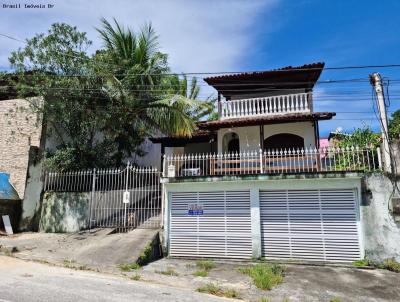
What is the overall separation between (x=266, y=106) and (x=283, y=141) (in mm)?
1880

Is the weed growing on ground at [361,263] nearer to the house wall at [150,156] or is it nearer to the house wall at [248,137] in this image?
the house wall at [248,137]

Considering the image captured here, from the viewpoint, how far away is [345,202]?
A: 29.7 feet

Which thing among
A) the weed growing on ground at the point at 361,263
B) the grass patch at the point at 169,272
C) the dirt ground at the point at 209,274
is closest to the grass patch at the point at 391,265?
the dirt ground at the point at 209,274

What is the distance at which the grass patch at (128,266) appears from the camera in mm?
8070

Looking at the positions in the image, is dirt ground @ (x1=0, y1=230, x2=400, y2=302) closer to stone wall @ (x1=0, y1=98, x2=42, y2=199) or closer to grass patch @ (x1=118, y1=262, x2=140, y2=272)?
grass patch @ (x1=118, y1=262, x2=140, y2=272)

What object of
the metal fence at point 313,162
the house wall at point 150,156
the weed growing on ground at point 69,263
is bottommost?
the weed growing on ground at point 69,263

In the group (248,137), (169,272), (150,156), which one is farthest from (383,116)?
(150,156)

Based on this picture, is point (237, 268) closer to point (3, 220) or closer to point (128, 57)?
point (3, 220)

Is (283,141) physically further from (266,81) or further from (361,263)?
(361,263)

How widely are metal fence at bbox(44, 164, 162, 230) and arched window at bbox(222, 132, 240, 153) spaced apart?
5.33m

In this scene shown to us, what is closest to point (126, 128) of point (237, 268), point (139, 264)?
point (139, 264)

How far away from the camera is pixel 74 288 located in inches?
239

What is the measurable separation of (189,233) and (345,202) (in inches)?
187

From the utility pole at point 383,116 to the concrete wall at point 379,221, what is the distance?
16.9 inches
